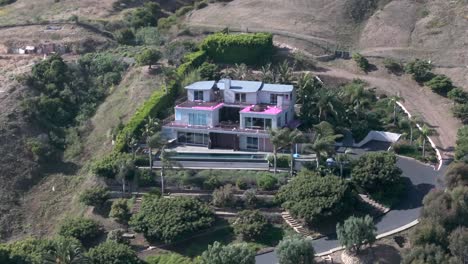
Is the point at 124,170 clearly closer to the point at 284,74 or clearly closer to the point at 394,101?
the point at 284,74

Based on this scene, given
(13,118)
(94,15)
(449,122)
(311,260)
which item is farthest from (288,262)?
(94,15)

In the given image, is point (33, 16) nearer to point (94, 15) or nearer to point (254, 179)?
point (94, 15)

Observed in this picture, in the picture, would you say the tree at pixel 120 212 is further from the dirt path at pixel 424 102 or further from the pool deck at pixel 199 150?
the dirt path at pixel 424 102

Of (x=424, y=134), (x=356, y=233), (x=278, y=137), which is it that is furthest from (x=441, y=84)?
(x=356, y=233)

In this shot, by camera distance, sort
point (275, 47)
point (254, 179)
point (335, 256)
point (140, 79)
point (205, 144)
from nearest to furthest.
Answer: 1. point (335, 256)
2. point (254, 179)
3. point (205, 144)
4. point (140, 79)
5. point (275, 47)

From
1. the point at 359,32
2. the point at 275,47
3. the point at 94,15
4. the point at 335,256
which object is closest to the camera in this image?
the point at 335,256

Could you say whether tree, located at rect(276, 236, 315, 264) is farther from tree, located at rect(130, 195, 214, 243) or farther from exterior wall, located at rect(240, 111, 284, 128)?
exterior wall, located at rect(240, 111, 284, 128)
